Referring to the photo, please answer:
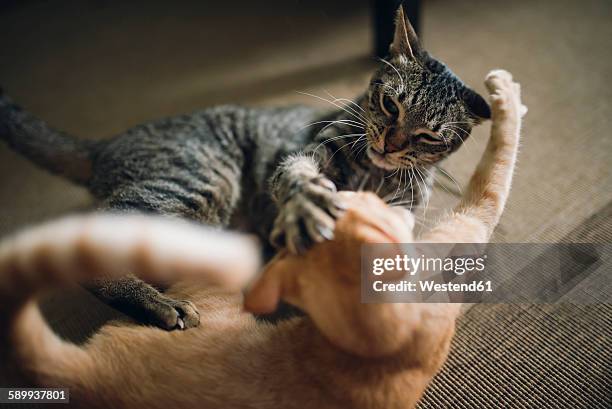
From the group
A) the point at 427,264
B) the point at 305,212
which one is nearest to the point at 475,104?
the point at 427,264

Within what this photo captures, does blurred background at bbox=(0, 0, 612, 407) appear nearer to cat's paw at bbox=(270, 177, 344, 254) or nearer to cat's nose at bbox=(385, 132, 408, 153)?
cat's nose at bbox=(385, 132, 408, 153)

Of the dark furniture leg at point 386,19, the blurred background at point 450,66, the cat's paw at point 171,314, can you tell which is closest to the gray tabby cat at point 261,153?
the cat's paw at point 171,314

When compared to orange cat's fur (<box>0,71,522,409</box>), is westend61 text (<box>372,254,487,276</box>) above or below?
above

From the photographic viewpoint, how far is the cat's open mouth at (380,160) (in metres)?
1.10

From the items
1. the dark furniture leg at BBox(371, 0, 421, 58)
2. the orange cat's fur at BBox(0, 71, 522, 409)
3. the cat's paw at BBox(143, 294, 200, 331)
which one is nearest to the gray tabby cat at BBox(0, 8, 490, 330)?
the cat's paw at BBox(143, 294, 200, 331)

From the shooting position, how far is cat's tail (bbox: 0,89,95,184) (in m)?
1.31

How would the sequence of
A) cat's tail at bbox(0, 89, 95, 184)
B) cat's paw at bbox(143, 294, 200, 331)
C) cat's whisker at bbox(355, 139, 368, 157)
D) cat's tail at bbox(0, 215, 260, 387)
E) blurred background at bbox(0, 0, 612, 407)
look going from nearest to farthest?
cat's tail at bbox(0, 215, 260, 387) < cat's paw at bbox(143, 294, 200, 331) < blurred background at bbox(0, 0, 612, 407) < cat's whisker at bbox(355, 139, 368, 157) < cat's tail at bbox(0, 89, 95, 184)

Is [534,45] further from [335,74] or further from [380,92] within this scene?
[380,92]

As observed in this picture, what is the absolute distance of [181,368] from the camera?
0.79 m

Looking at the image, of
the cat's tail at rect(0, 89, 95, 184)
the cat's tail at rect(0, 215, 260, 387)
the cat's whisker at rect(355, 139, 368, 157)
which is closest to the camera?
the cat's tail at rect(0, 215, 260, 387)

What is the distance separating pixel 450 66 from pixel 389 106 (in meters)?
0.76

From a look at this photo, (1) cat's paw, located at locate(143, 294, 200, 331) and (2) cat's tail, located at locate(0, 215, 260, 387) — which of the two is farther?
(1) cat's paw, located at locate(143, 294, 200, 331)

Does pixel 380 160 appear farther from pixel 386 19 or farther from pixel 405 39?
pixel 386 19

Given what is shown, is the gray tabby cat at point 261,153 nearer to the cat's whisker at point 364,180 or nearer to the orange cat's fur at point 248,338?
the cat's whisker at point 364,180
